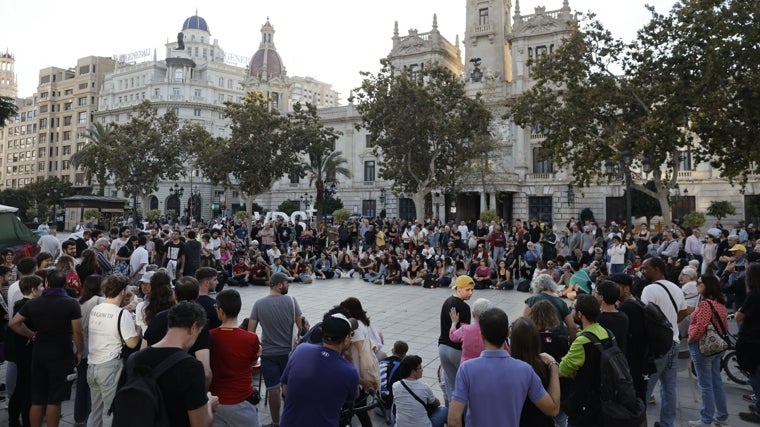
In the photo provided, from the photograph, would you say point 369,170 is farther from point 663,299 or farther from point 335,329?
point 335,329

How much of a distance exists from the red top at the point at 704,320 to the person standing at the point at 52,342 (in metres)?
6.96

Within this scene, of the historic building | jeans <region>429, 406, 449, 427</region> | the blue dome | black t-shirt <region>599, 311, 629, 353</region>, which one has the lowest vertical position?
jeans <region>429, 406, 449, 427</region>

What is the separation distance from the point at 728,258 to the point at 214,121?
75605 millimetres

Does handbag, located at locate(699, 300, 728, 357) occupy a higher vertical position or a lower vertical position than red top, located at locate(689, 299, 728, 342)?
lower

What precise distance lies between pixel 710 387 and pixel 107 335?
22.0ft

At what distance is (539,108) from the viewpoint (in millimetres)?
23250

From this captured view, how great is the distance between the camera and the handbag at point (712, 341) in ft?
19.6

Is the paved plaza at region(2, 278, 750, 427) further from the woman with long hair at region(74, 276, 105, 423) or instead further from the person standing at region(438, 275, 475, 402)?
the person standing at region(438, 275, 475, 402)

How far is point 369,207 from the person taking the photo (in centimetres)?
5631

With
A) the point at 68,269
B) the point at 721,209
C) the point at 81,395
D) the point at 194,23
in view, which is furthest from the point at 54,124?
the point at 81,395

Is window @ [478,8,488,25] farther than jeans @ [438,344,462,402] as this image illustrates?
Yes

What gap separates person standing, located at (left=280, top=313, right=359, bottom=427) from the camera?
12.1ft

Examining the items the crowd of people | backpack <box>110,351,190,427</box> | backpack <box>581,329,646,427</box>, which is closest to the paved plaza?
the crowd of people

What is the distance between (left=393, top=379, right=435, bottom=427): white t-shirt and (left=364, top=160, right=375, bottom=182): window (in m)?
51.6
